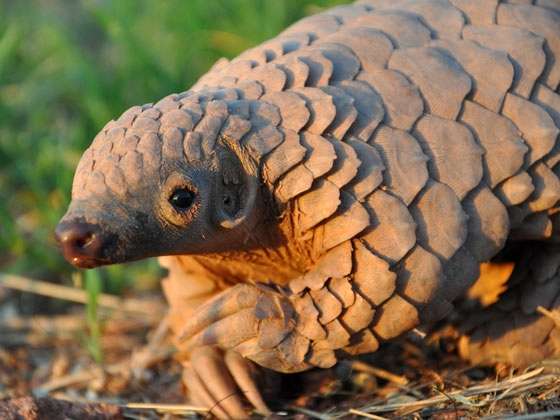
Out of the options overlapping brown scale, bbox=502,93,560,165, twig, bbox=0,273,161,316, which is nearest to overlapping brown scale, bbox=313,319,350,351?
overlapping brown scale, bbox=502,93,560,165

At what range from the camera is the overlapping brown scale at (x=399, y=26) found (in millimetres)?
2621

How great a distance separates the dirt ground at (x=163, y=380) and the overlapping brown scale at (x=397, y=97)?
2.33 ft

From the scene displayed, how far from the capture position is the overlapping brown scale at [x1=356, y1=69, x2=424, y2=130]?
8.13 feet

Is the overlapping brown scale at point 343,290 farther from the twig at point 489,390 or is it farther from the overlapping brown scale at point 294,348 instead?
the twig at point 489,390

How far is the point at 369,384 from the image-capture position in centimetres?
291

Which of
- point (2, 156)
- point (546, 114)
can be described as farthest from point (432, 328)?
point (2, 156)

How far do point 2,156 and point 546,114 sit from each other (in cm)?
273

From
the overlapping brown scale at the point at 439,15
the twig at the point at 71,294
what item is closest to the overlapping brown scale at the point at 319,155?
the overlapping brown scale at the point at 439,15

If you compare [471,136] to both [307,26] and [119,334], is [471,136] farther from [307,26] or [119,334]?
[119,334]

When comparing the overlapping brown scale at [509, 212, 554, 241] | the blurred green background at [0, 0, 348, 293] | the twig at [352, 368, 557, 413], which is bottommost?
the blurred green background at [0, 0, 348, 293]

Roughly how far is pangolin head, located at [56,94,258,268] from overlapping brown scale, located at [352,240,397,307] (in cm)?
29

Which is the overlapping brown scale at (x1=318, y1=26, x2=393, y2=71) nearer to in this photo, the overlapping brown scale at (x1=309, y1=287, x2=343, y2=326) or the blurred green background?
the overlapping brown scale at (x1=309, y1=287, x2=343, y2=326)

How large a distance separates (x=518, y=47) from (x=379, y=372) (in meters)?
1.03

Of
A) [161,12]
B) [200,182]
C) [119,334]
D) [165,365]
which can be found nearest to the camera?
[200,182]
